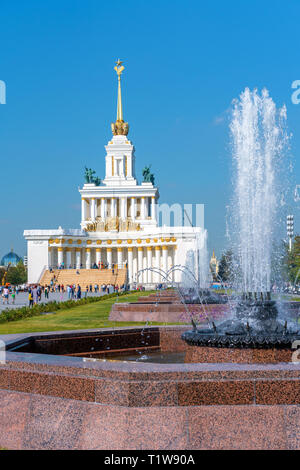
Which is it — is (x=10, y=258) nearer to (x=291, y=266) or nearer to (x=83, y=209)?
(x=83, y=209)

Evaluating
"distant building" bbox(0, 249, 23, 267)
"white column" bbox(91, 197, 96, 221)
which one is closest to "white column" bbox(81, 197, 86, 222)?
"white column" bbox(91, 197, 96, 221)

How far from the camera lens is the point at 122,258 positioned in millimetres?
76062

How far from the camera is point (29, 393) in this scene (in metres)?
6.28

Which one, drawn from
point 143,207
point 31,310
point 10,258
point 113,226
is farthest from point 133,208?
point 10,258

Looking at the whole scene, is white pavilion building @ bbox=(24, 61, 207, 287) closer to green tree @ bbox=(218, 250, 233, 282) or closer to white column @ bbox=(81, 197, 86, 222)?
white column @ bbox=(81, 197, 86, 222)

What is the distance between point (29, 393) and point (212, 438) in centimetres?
210

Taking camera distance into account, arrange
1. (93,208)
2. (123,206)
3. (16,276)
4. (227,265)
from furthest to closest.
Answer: (16,276), (93,208), (123,206), (227,265)

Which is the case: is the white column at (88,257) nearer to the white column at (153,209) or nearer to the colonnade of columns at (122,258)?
the colonnade of columns at (122,258)

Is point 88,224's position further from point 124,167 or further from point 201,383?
point 201,383

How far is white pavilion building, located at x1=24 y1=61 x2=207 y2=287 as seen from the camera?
69562 mm

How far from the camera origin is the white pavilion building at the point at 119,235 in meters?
69.6

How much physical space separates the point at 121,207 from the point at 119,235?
9.18 metres

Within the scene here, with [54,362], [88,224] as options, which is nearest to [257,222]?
[54,362]

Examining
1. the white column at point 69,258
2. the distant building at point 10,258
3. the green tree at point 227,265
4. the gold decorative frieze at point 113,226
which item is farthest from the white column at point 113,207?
the distant building at point 10,258
